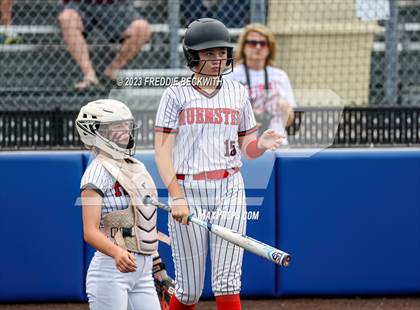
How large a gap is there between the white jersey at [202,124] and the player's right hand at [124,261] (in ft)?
3.06

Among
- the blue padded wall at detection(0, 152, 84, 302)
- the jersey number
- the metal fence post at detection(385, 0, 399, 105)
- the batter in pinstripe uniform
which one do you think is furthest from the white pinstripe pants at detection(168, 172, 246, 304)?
the metal fence post at detection(385, 0, 399, 105)

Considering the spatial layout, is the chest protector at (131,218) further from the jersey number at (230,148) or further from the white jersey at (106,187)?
the jersey number at (230,148)

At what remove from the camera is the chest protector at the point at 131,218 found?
401 centimetres

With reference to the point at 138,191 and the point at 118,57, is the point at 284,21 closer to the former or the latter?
the point at 118,57

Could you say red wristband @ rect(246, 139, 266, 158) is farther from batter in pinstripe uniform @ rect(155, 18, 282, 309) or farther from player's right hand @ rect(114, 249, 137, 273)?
player's right hand @ rect(114, 249, 137, 273)

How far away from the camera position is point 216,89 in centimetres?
468

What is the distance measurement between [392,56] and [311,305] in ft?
6.50

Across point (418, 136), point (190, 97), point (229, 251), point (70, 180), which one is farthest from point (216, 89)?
point (418, 136)

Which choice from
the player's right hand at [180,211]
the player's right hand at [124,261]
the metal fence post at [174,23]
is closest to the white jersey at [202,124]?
the player's right hand at [180,211]

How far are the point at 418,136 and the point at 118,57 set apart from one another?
7.09 ft

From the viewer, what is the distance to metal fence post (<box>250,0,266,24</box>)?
7.22m

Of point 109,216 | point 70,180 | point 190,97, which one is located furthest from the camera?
point 70,180

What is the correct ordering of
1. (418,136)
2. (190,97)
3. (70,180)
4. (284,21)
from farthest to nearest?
1. (284,21)
2. (418,136)
3. (70,180)
4. (190,97)

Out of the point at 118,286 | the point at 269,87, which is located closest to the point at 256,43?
the point at 269,87
